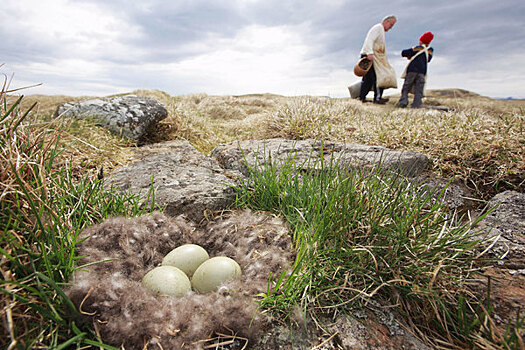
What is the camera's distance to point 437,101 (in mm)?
15398

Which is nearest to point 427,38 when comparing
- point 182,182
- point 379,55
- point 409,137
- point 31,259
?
point 379,55

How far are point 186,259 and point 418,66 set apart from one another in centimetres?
1405

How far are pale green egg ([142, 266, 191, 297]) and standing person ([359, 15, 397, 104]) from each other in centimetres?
1382

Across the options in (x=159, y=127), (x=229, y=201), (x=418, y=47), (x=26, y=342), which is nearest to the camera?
(x=26, y=342)

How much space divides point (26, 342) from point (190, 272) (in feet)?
3.01

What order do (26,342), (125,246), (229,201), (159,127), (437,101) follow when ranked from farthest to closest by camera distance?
(437,101), (159,127), (229,201), (125,246), (26,342)

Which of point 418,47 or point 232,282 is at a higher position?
point 418,47

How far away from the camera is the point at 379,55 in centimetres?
1349

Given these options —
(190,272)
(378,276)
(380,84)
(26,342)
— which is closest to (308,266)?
(378,276)

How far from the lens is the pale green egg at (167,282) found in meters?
1.71

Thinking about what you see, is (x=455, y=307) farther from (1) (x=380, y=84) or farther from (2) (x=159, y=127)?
(1) (x=380, y=84)

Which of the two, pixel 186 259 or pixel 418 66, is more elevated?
pixel 418 66

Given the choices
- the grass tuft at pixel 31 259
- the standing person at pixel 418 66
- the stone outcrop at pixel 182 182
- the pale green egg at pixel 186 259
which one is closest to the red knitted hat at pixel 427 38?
the standing person at pixel 418 66

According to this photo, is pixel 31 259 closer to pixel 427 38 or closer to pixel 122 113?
pixel 122 113
